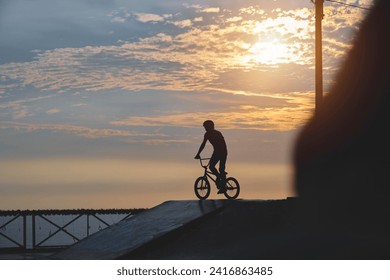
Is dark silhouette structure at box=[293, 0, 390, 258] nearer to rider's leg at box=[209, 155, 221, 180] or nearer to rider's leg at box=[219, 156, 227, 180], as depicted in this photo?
rider's leg at box=[219, 156, 227, 180]

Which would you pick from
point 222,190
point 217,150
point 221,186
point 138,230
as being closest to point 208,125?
point 217,150

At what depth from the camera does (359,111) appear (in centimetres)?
2245

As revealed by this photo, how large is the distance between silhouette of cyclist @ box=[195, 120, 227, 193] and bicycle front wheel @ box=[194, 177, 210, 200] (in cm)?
37

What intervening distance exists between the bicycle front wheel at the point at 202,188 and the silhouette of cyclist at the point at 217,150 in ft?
1.22

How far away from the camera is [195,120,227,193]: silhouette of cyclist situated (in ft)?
57.2

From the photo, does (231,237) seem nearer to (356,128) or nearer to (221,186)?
(221,186)

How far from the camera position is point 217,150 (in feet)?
57.6

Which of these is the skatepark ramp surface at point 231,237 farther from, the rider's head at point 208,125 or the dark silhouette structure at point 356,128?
the dark silhouette structure at point 356,128

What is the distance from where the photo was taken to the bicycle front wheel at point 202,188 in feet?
59.3

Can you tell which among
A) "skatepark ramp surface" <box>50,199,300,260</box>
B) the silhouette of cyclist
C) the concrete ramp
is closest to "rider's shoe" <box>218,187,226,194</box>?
the silhouette of cyclist

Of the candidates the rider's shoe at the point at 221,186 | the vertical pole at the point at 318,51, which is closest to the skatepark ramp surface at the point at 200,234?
the rider's shoe at the point at 221,186

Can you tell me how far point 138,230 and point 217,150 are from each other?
344cm
